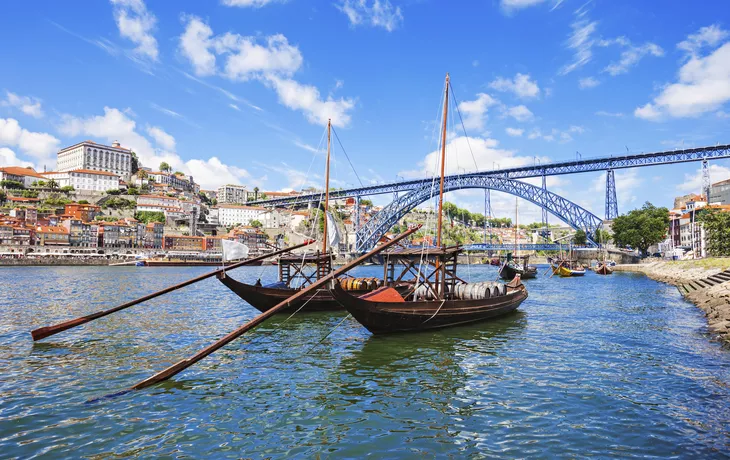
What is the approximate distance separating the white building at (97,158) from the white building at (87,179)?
5975mm

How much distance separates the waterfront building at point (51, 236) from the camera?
273 ft

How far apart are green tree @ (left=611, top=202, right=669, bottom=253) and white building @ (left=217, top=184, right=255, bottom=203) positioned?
138 metres

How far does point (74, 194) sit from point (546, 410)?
131 metres

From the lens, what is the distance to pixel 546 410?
24.8 ft

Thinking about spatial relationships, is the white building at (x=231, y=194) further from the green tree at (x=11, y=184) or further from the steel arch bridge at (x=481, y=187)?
the steel arch bridge at (x=481, y=187)

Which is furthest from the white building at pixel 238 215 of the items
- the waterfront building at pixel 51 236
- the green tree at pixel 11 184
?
the waterfront building at pixel 51 236

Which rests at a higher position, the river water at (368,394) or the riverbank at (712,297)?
the riverbank at (712,297)

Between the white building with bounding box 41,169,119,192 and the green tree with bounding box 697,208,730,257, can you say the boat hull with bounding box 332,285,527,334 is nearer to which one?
the green tree with bounding box 697,208,730,257

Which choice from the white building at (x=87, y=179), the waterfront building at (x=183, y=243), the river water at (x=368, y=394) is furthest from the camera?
the white building at (x=87, y=179)

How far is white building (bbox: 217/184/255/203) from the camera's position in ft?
573

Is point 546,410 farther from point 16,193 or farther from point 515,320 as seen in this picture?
point 16,193

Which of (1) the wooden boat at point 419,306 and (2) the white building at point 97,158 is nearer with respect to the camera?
(1) the wooden boat at point 419,306

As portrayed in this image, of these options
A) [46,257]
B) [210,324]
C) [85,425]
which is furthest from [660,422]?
[46,257]

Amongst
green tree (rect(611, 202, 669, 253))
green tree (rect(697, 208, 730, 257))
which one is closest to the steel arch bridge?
green tree (rect(611, 202, 669, 253))
